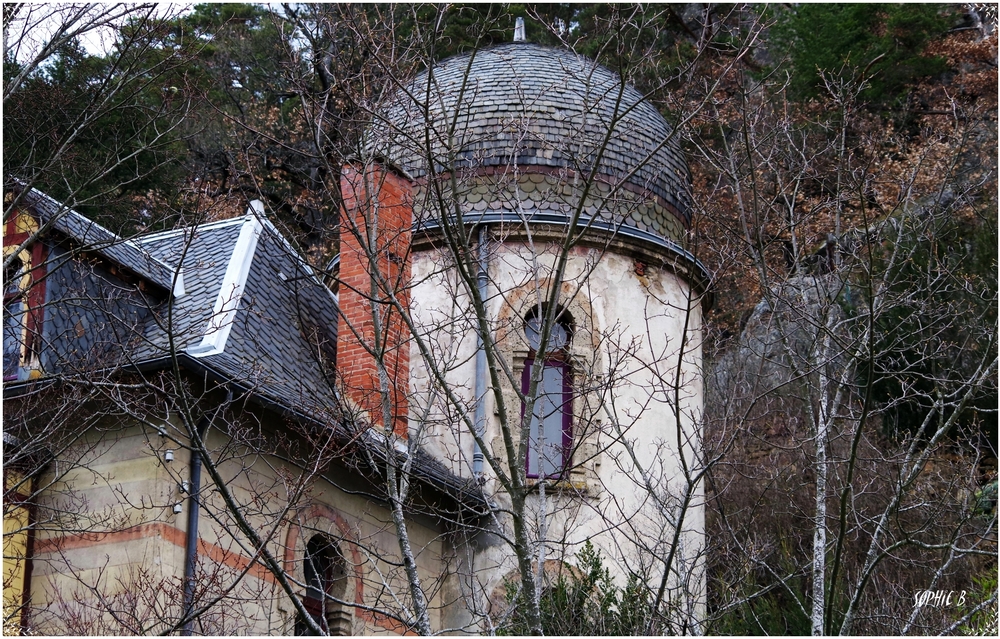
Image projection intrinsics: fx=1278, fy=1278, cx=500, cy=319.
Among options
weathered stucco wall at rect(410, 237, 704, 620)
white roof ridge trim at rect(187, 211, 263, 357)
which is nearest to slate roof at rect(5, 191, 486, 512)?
white roof ridge trim at rect(187, 211, 263, 357)

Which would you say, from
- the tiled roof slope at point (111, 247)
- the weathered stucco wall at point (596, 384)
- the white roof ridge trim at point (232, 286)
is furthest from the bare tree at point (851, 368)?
the tiled roof slope at point (111, 247)

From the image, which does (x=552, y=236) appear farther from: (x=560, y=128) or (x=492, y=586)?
(x=492, y=586)

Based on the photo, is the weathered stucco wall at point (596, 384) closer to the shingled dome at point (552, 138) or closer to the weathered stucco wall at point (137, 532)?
the shingled dome at point (552, 138)

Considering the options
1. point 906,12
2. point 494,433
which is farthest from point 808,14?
point 494,433

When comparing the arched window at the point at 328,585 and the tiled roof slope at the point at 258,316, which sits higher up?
the tiled roof slope at the point at 258,316

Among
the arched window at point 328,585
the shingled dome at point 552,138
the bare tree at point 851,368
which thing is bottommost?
the arched window at point 328,585

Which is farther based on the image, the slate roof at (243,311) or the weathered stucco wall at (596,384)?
the weathered stucco wall at (596,384)

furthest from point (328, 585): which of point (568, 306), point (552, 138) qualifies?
point (552, 138)

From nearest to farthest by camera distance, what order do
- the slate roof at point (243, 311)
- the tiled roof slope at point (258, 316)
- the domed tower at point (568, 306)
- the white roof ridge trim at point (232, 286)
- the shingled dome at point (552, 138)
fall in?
the slate roof at point (243, 311) < the tiled roof slope at point (258, 316) < the white roof ridge trim at point (232, 286) < the domed tower at point (568, 306) < the shingled dome at point (552, 138)

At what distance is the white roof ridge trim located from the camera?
1098cm

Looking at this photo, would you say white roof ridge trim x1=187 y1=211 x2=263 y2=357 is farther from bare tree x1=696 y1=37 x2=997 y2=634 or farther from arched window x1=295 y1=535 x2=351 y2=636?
bare tree x1=696 y1=37 x2=997 y2=634

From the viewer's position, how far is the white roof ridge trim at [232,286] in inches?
432

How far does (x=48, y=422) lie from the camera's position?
9555 mm

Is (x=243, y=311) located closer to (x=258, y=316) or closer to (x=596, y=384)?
(x=258, y=316)
